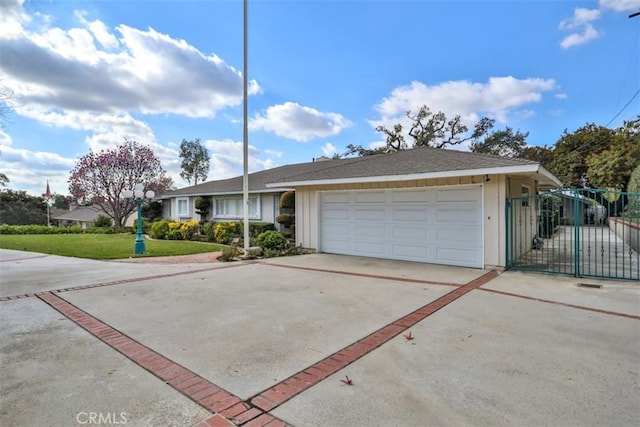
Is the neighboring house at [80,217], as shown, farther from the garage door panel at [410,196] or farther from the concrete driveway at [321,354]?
the garage door panel at [410,196]

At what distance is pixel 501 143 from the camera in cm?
3003

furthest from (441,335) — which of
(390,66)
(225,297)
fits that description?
(390,66)

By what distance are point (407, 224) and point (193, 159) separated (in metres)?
33.7

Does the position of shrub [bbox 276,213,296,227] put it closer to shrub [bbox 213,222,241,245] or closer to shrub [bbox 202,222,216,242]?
shrub [bbox 213,222,241,245]

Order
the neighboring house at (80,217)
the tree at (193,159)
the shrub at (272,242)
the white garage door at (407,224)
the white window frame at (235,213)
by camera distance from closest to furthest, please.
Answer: the white garage door at (407,224) → the shrub at (272,242) → the white window frame at (235,213) → the tree at (193,159) → the neighboring house at (80,217)

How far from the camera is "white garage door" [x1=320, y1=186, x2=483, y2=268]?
8.81 m

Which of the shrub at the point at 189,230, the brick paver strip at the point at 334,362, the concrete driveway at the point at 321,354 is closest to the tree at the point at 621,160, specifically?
the concrete driveway at the point at 321,354

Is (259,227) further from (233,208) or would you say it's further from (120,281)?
(120,281)

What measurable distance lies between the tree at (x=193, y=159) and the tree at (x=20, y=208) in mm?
18119

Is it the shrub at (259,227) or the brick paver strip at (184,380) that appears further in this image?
the shrub at (259,227)

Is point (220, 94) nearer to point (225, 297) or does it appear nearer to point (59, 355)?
point (225, 297)

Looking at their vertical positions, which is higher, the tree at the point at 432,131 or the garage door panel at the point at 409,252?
the tree at the point at 432,131

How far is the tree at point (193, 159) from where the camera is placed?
37.9 meters

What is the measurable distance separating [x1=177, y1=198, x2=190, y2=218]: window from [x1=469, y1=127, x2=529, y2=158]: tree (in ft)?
80.3
